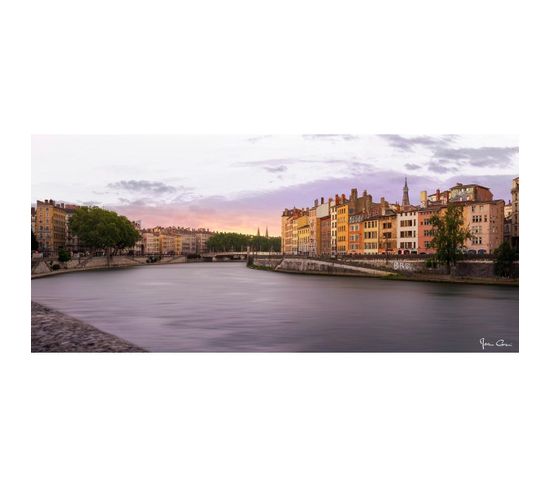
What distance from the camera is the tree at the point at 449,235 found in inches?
310

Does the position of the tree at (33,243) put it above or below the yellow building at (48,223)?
below

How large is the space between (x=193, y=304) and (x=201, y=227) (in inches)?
46.7

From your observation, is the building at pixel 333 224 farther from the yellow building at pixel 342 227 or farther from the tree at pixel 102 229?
the tree at pixel 102 229

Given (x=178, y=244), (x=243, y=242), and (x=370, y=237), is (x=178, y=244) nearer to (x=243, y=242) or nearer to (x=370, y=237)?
(x=243, y=242)

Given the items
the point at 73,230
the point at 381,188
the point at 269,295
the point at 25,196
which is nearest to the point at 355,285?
the point at 269,295

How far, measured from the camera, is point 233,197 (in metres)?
7.65

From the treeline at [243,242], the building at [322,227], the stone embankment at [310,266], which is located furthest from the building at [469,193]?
the stone embankment at [310,266]

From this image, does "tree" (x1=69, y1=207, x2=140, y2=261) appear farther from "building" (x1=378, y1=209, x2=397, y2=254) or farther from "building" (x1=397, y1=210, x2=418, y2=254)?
"building" (x1=397, y1=210, x2=418, y2=254)

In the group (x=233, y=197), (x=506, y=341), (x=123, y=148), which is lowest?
(x=506, y=341)

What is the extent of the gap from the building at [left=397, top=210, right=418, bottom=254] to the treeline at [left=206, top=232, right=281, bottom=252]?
2.04 m

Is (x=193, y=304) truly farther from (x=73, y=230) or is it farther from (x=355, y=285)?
(x=355, y=285)

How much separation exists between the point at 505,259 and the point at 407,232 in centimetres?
221

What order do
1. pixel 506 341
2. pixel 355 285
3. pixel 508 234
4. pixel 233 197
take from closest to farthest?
pixel 506 341
pixel 508 234
pixel 233 197
pixel 355 285

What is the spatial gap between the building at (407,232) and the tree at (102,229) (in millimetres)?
4147
